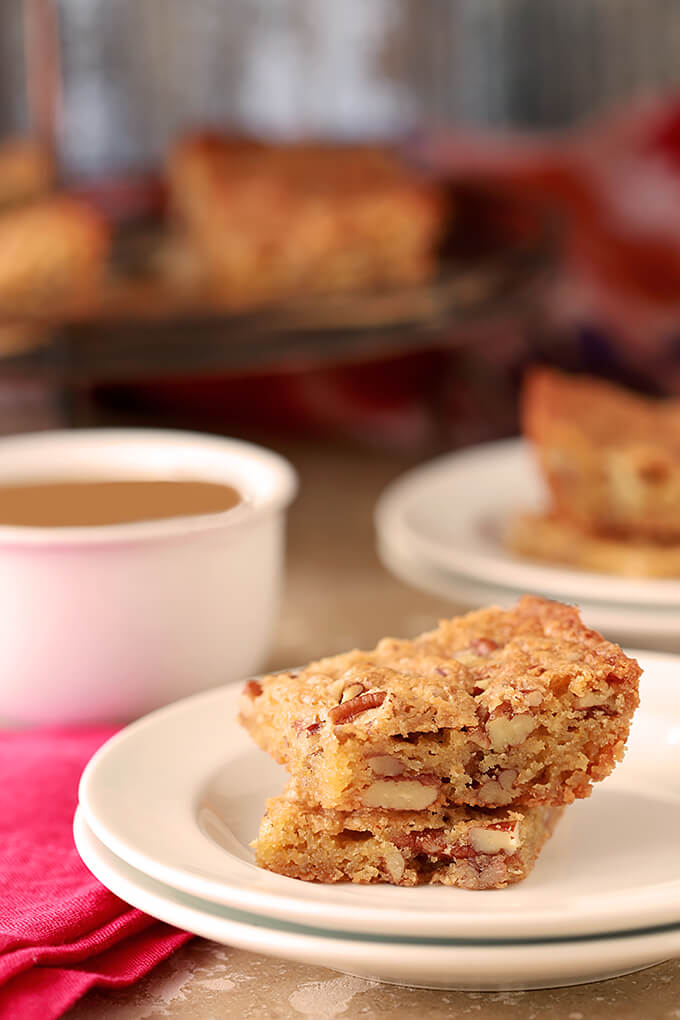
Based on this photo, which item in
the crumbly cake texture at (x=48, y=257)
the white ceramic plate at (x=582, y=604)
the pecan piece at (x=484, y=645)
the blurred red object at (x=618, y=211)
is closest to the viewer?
the pecan piece at (x=484, y=645)

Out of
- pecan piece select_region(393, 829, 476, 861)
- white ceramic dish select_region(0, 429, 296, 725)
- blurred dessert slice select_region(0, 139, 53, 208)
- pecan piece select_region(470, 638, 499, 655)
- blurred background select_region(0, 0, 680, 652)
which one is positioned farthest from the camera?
blurred dessert slice select_region(0, 139, 53, 208)

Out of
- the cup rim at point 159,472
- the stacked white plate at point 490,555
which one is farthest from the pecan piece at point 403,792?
the stacked white plate at point 490,555

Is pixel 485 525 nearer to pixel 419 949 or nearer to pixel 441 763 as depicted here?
pixel 441 763

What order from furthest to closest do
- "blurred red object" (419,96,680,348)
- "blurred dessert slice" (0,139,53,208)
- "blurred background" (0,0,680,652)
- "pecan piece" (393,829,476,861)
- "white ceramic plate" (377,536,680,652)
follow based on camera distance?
1. "blurred red object" (419,96,680,348)
2. "blurred dessert slice" (0,139,53,208)
3. "blurred background" (0,0,680,652)
4. "white ceramic plate" (377,536,680,652)
5. "pecan piece" (393,829,476,861)

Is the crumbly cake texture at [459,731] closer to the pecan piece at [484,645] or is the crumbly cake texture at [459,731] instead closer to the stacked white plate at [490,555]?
the pecan piece at [484,645]

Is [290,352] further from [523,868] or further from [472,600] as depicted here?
[523,868]

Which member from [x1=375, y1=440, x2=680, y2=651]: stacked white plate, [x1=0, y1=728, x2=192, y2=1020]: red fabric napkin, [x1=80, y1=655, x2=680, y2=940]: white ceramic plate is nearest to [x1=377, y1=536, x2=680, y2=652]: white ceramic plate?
[x1=375, y1=440, x2=680, y2=651]: stacked white plate

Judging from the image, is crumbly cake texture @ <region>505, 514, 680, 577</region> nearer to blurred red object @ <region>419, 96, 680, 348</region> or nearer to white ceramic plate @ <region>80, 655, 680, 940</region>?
white ceramic plate @ <region>80, 655, 680, 940</region>

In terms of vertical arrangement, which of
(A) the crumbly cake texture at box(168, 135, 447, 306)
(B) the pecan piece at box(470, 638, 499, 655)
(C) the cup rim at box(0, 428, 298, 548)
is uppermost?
(A) the crumbly cake texture at box(168, 135, 447, 306)

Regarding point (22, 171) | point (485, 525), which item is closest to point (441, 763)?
point (485, 525)
